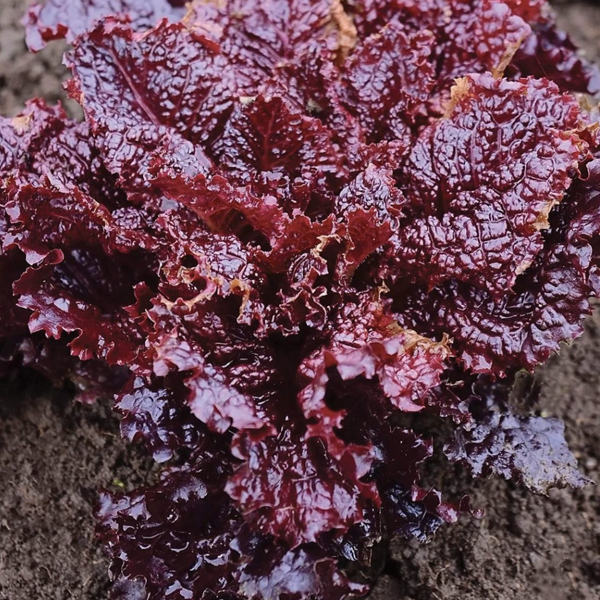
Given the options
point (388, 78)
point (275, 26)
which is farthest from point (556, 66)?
point (275, 26)

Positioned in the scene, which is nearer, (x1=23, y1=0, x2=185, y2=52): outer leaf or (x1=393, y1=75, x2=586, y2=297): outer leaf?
(x1=393, y1=75, x2=586, y2=297): outer leaf

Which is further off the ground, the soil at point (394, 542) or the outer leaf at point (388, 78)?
the outer leaf at point (388, 78)

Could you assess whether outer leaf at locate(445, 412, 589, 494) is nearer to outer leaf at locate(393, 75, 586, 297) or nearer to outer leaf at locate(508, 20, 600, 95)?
outer leaf at locate(393, 75, 586, 297)

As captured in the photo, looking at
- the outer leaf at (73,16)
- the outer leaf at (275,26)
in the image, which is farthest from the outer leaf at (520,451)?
the outer leaf at (73,16)

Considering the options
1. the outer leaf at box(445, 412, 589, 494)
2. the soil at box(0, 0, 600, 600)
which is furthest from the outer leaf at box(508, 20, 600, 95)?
the outer leaf at box(445, 412, 589, 494)

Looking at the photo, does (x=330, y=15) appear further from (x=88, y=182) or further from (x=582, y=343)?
(x=582, y=343)

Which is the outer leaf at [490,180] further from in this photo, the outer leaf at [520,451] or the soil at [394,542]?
the soil at [394,542]

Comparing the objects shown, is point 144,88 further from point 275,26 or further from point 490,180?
point 490,180

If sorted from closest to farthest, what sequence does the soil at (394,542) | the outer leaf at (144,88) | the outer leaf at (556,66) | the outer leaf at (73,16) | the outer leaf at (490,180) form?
the outer leaf at (490,180)
the outer leaf at (144,88)
the soil at (394,542)
the outer leaf at (73,16)
the outer leaf at (556,66)

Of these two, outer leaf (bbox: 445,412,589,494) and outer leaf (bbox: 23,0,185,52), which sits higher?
outer leaf (bbox: 23,0,185,52)

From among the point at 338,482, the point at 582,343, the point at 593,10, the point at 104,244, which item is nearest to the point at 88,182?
the point at 104,244
